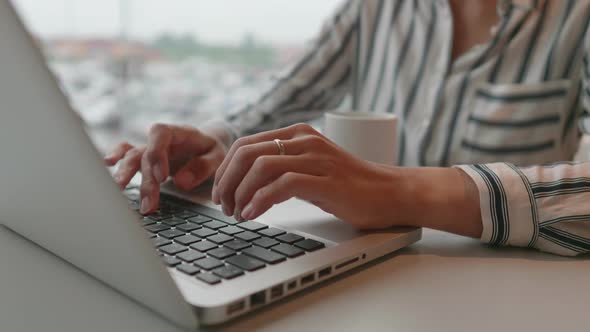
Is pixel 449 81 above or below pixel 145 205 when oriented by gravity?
above

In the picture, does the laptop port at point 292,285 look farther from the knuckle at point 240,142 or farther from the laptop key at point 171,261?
the knuckle at point 240,142

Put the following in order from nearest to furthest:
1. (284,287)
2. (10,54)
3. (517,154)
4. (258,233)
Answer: (10,54) → (284,287) → (258,233) → (517,154)

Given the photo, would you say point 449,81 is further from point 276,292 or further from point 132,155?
point 276,292

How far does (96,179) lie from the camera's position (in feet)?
1.23

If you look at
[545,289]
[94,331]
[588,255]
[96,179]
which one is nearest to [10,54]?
[96,179]

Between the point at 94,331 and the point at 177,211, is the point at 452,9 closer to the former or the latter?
the point at 177,211

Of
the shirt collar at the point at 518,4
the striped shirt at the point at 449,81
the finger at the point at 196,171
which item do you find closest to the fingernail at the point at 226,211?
the finger at the point at 196,171

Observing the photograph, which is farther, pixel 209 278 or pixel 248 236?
pixel 248 236

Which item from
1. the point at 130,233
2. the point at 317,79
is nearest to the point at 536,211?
the point at 130,233

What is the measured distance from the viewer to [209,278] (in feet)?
1.46

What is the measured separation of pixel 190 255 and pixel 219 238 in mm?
59

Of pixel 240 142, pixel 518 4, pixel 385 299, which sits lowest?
pixel 385 299

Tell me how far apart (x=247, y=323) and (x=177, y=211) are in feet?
0.86

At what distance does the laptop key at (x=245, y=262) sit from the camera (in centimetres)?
47
